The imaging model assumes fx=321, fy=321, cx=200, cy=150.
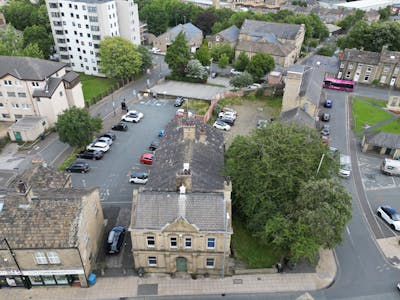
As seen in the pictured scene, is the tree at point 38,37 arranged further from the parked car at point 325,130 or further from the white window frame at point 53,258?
the parked car at point 325,130

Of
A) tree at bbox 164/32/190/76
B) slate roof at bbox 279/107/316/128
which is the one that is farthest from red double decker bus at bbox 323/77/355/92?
tree at bbox 164/32/190/76

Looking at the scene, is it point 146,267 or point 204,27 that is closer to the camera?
point 146,267

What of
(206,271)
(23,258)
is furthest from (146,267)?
(23,258)

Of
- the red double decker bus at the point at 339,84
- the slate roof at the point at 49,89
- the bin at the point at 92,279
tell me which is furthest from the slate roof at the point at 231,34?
the bin at the point at 92,279

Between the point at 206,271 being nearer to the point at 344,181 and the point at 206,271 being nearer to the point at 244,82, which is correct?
the point at 344,181

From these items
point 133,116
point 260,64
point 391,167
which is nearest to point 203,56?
point 260,64

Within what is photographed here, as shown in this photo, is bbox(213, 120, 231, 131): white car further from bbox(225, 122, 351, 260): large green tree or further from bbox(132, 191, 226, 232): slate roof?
bbox(132, 191, 226, 232): slate roof
